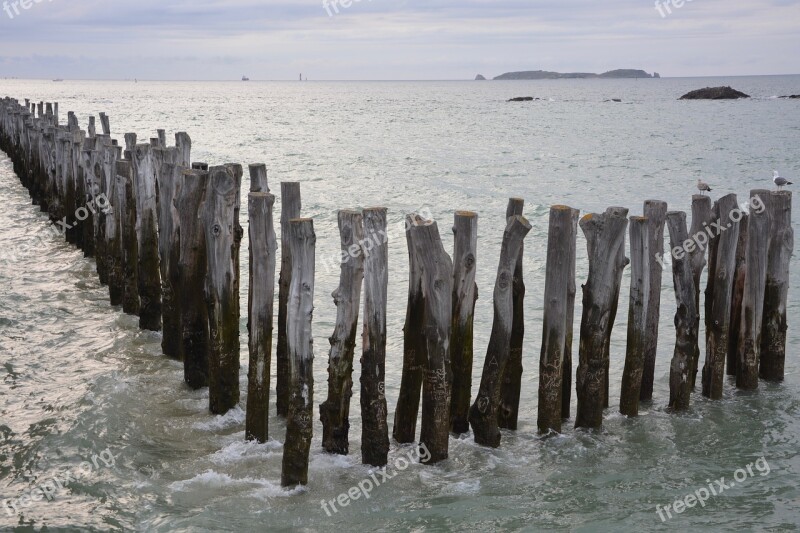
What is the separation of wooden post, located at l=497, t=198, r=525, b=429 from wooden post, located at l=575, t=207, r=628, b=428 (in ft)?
1.80

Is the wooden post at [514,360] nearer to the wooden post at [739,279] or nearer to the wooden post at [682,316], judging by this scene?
the wooden post at [682,316]

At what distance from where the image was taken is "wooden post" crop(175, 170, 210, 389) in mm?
7570

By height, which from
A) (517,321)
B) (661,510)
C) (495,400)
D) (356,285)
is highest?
(356,285)

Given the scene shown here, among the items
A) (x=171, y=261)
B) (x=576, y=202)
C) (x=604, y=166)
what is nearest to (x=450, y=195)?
(x=576, y=202)

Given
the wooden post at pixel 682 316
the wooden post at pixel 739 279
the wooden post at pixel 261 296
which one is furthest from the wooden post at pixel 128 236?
the wooden post at pixel 739 279

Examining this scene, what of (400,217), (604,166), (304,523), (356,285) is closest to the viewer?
(304,523)

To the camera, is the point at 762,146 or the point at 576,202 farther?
the point at 762,146

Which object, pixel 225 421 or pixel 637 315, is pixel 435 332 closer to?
pixel 637 315

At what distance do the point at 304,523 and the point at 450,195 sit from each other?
785 inches

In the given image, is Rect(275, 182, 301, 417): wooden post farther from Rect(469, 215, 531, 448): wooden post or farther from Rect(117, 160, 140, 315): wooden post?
Rect(117, 160, 140, 315): wooden post

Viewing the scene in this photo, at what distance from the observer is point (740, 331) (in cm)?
804

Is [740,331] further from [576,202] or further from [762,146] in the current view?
[762,146]

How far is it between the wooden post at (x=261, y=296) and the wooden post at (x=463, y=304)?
1.48 m

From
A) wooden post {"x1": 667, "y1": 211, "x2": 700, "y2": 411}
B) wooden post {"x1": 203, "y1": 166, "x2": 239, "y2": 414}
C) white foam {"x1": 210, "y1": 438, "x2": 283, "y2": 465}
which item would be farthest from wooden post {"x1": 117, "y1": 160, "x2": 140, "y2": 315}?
wooden post {"x1": 667, "y1": 211, "x2": 700, "y2": 411}
